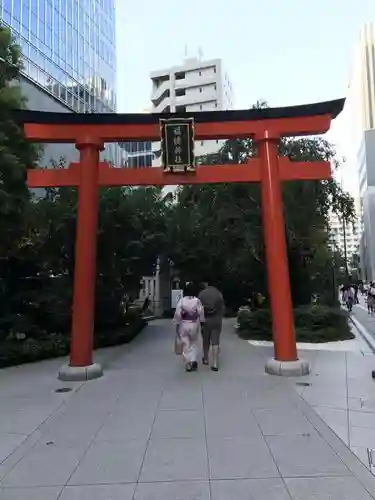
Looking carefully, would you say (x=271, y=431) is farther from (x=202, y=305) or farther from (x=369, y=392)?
(x=202, y=305)

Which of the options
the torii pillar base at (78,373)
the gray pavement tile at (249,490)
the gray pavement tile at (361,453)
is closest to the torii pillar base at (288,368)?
the torii pillar base at (78,373)

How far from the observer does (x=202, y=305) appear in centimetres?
948

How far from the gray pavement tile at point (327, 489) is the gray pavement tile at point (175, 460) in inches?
31.3

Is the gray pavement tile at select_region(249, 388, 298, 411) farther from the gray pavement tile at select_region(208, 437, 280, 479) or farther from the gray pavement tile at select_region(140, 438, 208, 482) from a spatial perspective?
the gray pavement tile at select_region(140, 438, 208, 482)

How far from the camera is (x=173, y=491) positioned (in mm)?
4031

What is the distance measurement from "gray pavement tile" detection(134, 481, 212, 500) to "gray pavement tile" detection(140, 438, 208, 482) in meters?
0.11

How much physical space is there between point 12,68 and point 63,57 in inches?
940

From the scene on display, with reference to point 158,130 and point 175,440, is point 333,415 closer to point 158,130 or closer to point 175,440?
point 175,440

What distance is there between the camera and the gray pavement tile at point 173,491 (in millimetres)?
3922

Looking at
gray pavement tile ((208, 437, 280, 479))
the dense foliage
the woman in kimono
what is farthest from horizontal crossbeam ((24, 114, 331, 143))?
gray pavement tile ((208, 437, 280, 479))

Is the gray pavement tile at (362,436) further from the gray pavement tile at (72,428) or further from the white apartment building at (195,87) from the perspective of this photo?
the white apartment building at (195,87)

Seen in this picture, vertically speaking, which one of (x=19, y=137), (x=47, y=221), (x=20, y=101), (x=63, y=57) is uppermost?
(x=63, y=57)

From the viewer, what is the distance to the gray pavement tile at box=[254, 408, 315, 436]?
562 cm

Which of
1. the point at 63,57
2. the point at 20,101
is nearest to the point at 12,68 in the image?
the point at 20,101
